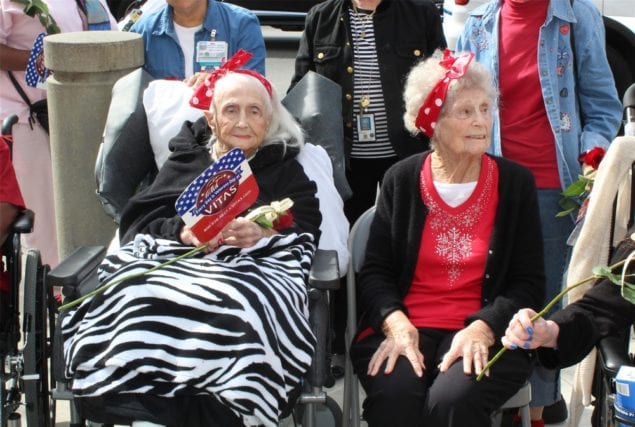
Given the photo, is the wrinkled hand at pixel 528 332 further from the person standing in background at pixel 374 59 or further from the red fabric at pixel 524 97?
the person standing in background at pixel 374 59

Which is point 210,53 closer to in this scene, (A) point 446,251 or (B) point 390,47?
(B) point 390,47

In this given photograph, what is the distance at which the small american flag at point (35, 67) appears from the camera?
209 inches

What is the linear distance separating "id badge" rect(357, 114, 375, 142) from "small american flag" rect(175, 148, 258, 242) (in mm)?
1237

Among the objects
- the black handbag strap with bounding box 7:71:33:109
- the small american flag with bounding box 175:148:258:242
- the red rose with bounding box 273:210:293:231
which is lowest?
the red rose with bounding box 273:210:293:231

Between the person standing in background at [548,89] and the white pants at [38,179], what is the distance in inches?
101

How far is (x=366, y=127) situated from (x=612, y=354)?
182 centimetres

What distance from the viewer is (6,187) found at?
4.38 m

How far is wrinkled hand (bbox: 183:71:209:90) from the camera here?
15.0 feet

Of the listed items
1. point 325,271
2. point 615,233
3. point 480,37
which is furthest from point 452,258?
point 480,37

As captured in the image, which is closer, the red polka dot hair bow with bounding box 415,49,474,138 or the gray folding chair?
the gray folding chair

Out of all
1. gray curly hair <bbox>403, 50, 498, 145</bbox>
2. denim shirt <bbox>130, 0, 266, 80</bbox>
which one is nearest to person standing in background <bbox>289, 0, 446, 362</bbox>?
denim shirt <bbox>130, 0, 266, 80</bbox>

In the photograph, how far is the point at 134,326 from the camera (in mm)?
3539

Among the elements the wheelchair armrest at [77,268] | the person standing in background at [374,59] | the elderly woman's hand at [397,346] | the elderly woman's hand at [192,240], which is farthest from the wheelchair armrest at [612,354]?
the wheelchair armrest at [77,268]

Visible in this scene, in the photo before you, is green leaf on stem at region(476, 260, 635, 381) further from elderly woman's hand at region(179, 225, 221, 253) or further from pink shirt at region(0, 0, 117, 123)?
pink shirt at region(0, 0, 117, 123)
